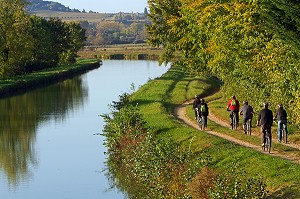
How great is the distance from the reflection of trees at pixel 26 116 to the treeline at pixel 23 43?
6124mm

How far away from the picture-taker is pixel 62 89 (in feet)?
229

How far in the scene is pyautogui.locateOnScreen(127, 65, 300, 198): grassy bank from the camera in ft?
61.5

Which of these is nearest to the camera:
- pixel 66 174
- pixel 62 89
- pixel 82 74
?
pixel 66 174

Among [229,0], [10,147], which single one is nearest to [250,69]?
[229,0]

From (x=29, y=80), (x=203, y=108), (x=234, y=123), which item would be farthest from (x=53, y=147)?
(x=29, y=80)

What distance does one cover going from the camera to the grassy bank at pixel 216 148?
61.5ft

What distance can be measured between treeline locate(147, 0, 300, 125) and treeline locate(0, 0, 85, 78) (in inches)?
1447

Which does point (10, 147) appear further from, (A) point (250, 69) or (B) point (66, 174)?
(A) point (250, 69)

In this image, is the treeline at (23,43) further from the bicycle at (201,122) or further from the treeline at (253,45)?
the bicycle at (201,122)

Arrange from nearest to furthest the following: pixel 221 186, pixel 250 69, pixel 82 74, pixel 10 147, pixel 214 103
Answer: pixel 221 186, pixel 250 69, pixel 10 147, pixel 214 103, pixel 82 74

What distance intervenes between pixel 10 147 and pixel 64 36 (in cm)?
8067

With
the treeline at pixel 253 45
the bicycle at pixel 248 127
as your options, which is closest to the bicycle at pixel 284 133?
the treeline at pixel 253 45

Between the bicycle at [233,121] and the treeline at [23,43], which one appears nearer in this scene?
the bicycle at [233,121]

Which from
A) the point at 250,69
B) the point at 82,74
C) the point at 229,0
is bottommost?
the point at 82,74
